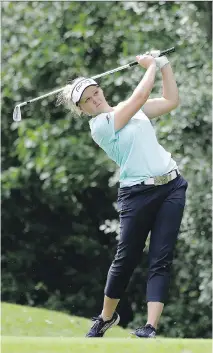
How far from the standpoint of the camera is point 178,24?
1426cm

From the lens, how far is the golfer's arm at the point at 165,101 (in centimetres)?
617

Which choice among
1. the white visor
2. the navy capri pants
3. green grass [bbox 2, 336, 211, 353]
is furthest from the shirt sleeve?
green grass [bbox 2, 336, 211, 353]

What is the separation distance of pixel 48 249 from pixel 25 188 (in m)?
1.53

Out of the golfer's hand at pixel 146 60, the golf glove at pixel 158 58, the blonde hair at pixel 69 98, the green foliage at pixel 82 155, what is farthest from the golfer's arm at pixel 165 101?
the green foliage at pixel 82 155

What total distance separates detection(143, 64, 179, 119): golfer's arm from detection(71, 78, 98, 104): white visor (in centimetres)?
39

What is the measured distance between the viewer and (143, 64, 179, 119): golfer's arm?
617cm

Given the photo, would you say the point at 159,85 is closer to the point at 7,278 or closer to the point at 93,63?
the point at 93,63

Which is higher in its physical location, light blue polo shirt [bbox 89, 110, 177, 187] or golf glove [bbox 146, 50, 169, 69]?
golf glove [bbox 146, 50, 169, 69]

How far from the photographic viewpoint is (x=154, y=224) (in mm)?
5992

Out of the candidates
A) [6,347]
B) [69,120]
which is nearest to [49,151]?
[69,120]

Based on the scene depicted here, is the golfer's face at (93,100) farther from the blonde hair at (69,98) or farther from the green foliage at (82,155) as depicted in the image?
the green foliage at (82,155)

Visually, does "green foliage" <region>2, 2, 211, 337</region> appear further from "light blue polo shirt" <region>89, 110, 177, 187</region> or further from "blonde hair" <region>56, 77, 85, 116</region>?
"light blue polo shirt" <region>89, 110, 177, 187</region>

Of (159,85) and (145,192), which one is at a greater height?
(159,85)

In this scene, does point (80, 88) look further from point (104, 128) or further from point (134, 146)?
point (134, 146)
